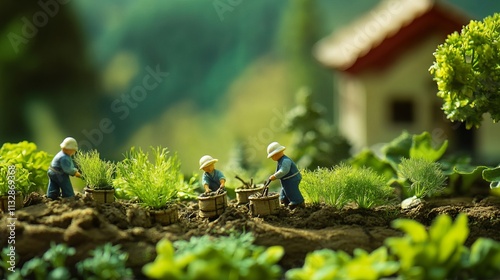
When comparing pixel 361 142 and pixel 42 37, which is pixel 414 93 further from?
pixel 42 37

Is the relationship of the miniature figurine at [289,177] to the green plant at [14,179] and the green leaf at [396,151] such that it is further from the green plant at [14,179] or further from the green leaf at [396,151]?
the green plant at [14,179]

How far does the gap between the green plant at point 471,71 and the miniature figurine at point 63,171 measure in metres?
1.73

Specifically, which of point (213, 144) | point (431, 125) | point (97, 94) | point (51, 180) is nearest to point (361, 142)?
point (431, 125)

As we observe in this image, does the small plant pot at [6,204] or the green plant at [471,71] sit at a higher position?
the green plant at [471,71]

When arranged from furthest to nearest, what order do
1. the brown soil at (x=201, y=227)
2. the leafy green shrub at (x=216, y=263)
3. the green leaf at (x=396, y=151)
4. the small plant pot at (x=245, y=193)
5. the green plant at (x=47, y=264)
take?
the green leaf at (x=396, y=151) < the small plant pot at (x=245, y=193) < the brown soil at (x=201, y=227) < the green plant at (x=47, y=264) < the leafy green shrub at (x=216, y=263)

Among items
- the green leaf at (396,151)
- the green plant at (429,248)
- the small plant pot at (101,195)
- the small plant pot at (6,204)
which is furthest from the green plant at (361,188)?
the small plant pot at (6,204)

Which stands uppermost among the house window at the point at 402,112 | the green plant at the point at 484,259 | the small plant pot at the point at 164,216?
the house window at the point at 402,112

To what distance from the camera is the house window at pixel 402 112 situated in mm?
6195

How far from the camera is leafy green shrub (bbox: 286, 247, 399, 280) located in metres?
1.89

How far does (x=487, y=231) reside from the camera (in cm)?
279

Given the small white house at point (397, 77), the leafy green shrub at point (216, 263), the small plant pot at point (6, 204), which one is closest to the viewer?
the leafy green shrub at point (216, 263)

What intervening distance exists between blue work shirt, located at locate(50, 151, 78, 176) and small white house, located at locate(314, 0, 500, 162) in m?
3.70

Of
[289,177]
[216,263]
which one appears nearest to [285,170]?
[289,177]

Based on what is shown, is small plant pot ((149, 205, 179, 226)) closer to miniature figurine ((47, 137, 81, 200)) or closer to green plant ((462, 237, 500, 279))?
miniature figurine ((47, 137, 81, 200))
